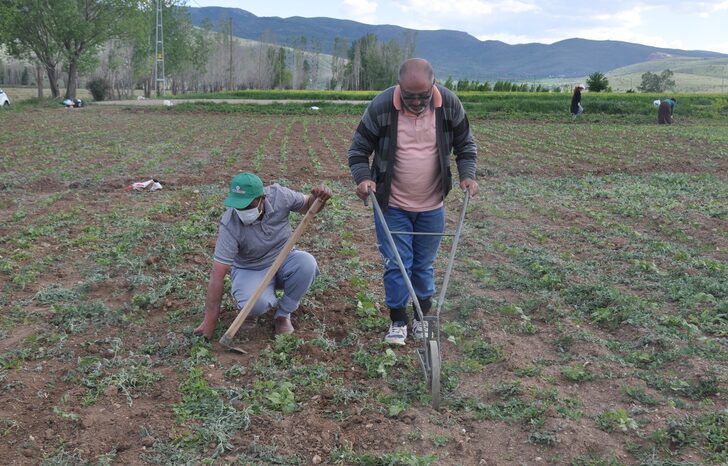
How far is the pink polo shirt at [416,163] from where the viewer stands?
175 inches

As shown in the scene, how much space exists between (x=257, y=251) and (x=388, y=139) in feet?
4.23

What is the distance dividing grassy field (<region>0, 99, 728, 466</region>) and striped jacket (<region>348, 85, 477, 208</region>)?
1215 mm

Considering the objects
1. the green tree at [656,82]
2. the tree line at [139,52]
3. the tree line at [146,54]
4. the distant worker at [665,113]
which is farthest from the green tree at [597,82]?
the tree line at [139,52]

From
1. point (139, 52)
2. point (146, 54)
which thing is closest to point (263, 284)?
point (146, 54)

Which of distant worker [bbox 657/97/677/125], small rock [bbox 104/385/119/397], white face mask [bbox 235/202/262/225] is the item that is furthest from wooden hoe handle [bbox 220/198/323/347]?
distant worker [bbox 657/97/677/125]

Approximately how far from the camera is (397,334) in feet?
16.0

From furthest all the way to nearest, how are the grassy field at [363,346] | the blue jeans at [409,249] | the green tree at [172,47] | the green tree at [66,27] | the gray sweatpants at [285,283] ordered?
the green tree at [172,47] → the green tree at [66,27] → the gray sweatpants at [285,283] → the blue jeans at [409,249] → the grassy field at [363,346]

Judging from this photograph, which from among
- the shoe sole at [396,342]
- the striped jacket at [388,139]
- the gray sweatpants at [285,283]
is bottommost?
the shoe sole at [396,342]

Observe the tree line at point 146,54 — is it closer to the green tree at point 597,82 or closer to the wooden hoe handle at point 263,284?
the green tree at point 597,82

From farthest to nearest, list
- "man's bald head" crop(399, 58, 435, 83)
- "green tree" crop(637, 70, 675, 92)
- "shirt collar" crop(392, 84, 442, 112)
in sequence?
"green tree" crop(637, 70, 675, 92) → "shirt collar" crop(392, 84, 442, 112) → "man's bald head" crop(399, 58, 435, 83)

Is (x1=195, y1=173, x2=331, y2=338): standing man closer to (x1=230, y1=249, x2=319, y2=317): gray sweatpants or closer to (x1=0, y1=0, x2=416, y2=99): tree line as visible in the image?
(x1=230, y1=249, x2=319, y2=317): gray sweatpants

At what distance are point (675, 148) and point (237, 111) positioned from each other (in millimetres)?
21081

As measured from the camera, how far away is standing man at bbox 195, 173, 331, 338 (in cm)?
460

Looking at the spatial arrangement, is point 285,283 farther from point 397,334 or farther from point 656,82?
point 656,82
